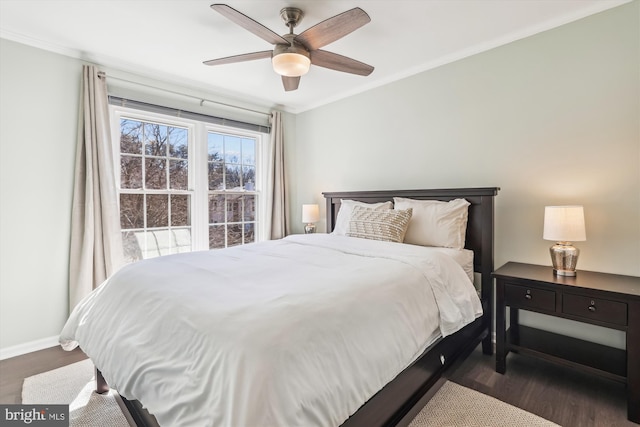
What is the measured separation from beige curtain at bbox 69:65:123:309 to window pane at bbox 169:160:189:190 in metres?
0.66

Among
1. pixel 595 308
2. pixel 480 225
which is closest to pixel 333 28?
pixel 480 225

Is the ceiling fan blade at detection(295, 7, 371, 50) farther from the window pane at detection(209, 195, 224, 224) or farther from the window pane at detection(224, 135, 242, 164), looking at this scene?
the window pane at detection(209, 195, 224, 224)

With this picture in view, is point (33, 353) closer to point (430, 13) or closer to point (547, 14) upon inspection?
point (430, 13)

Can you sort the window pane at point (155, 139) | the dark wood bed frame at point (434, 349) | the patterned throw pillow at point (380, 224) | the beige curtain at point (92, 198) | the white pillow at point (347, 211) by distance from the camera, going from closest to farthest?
1. the dark wood bed frame at point (434, 349)
2. the patterned throw pillow at point (380, 224)
3. the beige curtain at point (92, 198)
4. the white pillow at point (347, 211)
5. the window pane at point (155, 139)

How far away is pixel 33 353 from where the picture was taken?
257 centimetres

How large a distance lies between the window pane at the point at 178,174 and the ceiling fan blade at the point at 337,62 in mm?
2101

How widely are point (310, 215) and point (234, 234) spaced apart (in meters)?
1.04

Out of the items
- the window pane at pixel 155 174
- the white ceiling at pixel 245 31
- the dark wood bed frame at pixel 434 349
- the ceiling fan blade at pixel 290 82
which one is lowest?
the dark wood bed frame at pixel 434 349

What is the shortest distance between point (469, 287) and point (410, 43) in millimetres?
2084

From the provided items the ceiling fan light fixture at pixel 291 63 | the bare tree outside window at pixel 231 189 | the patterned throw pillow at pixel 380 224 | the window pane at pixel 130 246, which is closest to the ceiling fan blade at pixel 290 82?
the ceiling fan light fixture at pixel 291 63

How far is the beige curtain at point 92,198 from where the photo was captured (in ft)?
9.00

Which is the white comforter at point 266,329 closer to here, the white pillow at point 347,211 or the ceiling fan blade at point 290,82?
the white pillow at point 347,211

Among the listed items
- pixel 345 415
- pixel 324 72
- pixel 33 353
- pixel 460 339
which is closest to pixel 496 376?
pixel 460 339

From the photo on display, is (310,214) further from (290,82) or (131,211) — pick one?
(131,211)
